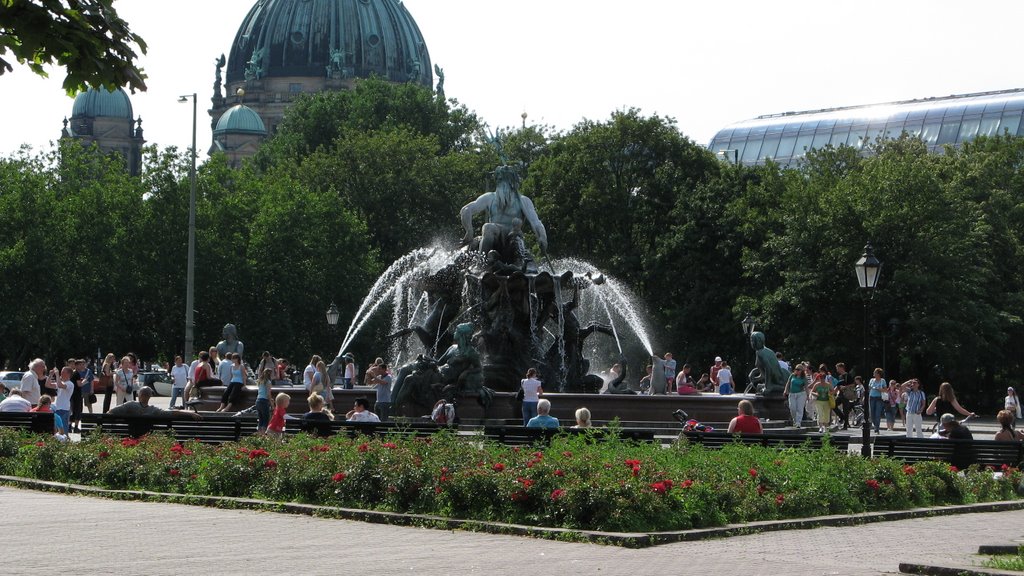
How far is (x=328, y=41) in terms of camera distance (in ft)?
527

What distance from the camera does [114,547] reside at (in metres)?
13.5

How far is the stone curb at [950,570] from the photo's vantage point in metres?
11.7

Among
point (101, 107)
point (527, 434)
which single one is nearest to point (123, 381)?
point (527, 434)

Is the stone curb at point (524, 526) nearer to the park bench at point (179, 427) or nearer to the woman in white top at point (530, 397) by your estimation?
the park bench at point (179, 427)

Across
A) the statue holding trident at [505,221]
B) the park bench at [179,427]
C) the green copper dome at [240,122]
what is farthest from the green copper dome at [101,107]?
the park bench at [179,427]

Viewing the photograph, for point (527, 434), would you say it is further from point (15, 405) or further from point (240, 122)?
point (240, 122)

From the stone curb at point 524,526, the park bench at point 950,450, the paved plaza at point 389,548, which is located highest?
the park bench at point 950,450

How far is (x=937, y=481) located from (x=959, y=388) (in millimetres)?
35692

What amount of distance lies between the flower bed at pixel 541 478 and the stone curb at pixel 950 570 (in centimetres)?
291

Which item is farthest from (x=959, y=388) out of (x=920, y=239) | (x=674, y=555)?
(x=674, y=555)

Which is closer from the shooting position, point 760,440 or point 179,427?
point 760,440

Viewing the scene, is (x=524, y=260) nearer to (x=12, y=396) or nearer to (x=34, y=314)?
(x=12, y=396)

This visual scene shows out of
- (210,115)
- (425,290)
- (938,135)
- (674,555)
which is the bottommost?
(674,555)

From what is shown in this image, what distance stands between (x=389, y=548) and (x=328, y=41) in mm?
150152
